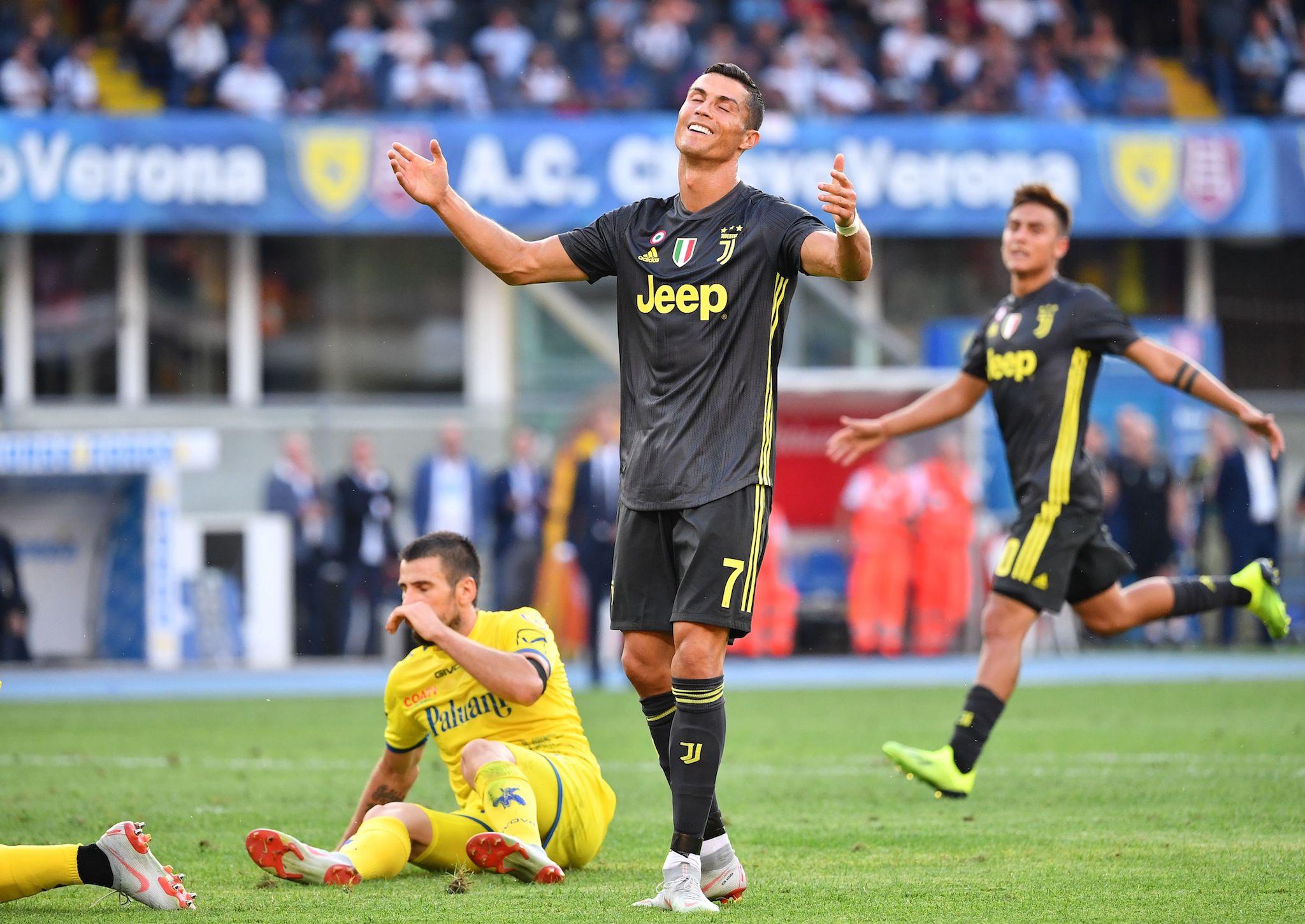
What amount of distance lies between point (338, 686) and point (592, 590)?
2523 millimetres

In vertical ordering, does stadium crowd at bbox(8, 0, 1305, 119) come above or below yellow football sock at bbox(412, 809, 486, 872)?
above

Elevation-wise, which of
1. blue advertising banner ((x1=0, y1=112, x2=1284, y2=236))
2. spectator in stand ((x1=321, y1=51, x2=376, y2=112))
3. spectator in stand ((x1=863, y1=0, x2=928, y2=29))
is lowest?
blue advertising banner ((x1=0, y1=112, x2=1284, y2=236))

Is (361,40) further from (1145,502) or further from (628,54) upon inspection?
(1145,502)

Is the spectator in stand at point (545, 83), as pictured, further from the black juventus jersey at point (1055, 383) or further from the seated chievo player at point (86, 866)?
the seated chievo player at point (86, 866)


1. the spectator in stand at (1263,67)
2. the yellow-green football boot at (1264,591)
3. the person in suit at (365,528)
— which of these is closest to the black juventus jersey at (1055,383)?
the yellow-green football boot at (1264,591)

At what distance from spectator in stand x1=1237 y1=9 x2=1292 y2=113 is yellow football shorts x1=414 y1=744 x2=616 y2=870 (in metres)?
19.5

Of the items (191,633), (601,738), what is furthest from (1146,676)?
(191,633)

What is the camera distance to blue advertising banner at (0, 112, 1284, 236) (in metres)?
19.9

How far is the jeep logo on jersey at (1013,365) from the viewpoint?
300 inches

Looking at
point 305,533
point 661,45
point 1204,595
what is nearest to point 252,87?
point 661,45

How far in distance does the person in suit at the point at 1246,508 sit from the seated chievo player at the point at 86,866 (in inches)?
595

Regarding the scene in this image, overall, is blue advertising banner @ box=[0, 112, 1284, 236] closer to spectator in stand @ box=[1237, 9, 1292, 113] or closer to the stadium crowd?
the stadium crowd

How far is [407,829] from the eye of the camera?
5.32 m

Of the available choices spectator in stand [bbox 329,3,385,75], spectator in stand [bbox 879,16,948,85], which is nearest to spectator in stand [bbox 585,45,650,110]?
spectator in stand [bbox 329,3,385,75]
